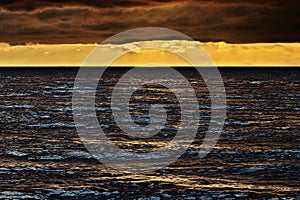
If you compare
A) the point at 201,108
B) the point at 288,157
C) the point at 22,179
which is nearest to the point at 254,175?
the point at 288,157

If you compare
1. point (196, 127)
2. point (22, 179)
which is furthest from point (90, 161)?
point (196, 127)

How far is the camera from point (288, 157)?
37.6m

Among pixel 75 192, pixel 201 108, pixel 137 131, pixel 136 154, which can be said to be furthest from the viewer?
pixel 201 108

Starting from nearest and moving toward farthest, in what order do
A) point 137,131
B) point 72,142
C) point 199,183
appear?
1. point 199,183
2. point 72,142
3. point 137,131

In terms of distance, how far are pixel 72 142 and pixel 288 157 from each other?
1849 centimetres

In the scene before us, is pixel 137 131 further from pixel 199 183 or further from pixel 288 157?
pixel 199 183

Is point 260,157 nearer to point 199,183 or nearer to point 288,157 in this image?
point 288,157

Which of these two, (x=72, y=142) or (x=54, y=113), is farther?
(x=54, y=113)

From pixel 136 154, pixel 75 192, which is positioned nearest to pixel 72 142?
pixel 136 154

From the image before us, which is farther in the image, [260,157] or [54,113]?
[54,113]

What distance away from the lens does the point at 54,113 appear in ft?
233

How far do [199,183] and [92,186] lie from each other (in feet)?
20.4

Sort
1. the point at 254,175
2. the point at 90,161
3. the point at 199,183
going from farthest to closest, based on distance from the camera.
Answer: the point at 90,161
the point at 254,175
the point at 199,183

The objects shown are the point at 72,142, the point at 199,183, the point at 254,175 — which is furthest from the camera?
the point at 72,142
